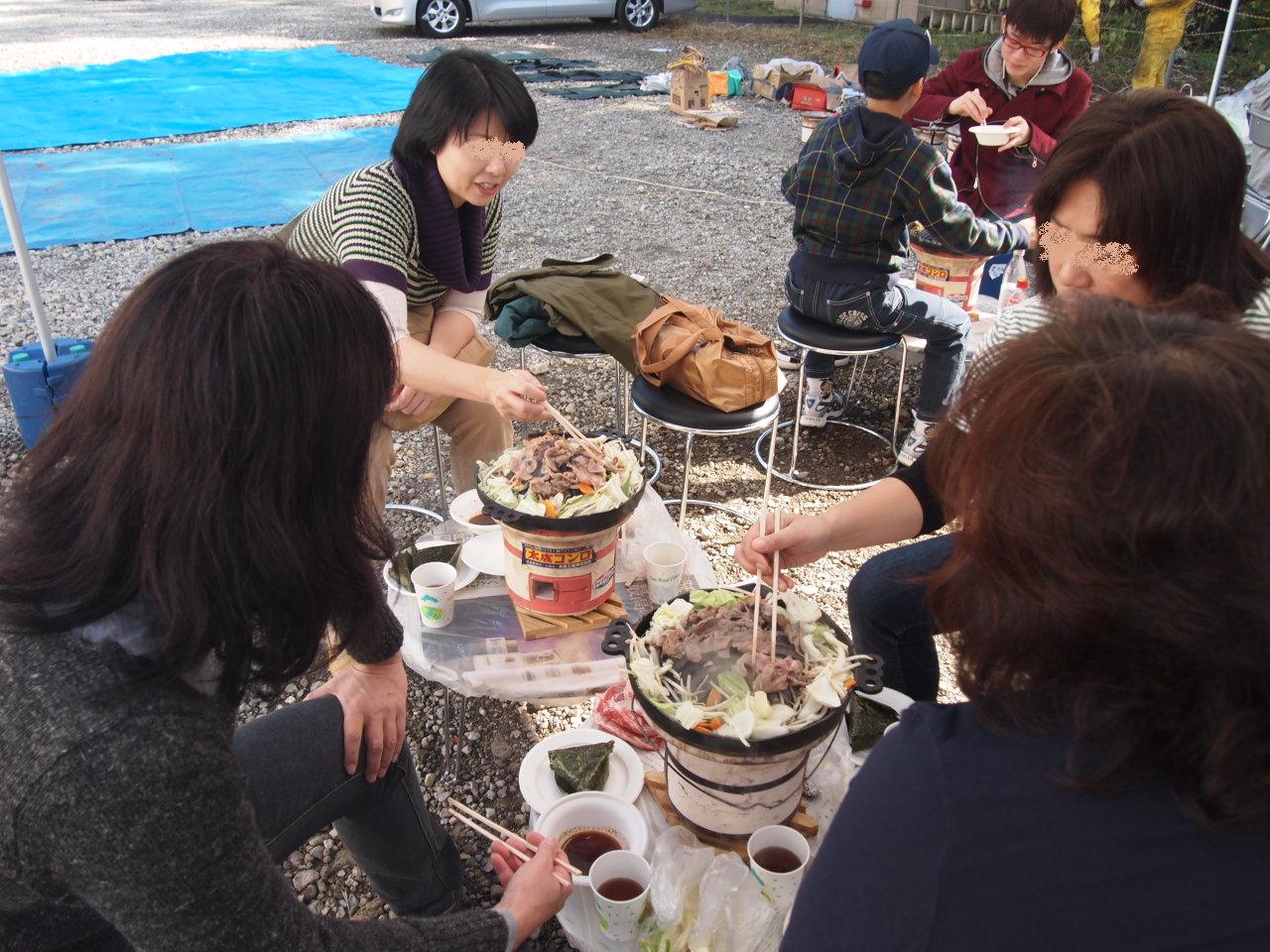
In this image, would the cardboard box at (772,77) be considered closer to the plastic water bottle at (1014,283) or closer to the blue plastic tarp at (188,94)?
the blue plastic tarp at (188,94)

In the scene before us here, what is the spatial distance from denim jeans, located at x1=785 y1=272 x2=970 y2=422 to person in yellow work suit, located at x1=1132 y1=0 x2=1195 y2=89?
6.46 meters

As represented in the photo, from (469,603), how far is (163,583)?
124 cm

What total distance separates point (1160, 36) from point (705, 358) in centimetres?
826

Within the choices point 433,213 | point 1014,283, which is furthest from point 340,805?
A: point 1014,283

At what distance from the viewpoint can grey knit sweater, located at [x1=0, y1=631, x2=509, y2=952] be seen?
112 centimetres

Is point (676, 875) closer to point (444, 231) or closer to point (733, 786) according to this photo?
point (733, 786)

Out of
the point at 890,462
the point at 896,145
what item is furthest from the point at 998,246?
the point at 890,462

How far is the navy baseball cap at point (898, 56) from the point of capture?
3.51 metres

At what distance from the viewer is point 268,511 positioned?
1216 mm

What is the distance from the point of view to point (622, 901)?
5.15 ft

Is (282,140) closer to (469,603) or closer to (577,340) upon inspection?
(577,340)

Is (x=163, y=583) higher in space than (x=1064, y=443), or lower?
lower

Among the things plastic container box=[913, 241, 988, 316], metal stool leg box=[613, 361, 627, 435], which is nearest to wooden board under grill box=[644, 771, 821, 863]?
metal stool leg box=[613, 361, 627, 435]

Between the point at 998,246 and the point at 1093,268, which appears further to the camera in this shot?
the point at 998,246
